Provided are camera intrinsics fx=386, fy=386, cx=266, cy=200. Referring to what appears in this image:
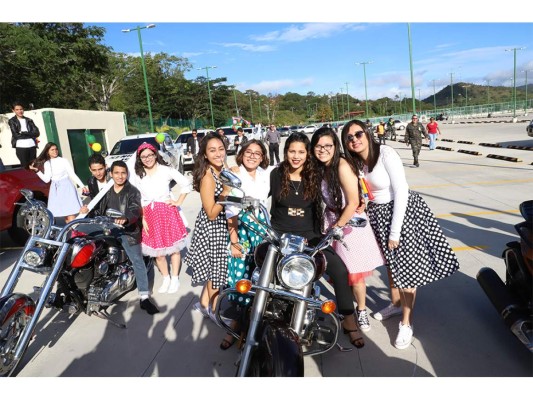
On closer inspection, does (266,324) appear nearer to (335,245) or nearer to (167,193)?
(335,245)

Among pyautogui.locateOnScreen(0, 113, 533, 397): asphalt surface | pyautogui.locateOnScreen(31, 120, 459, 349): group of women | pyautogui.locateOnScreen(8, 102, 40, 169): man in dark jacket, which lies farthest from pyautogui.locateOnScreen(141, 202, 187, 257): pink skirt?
pyautogui.locateOnScreen(8, 102, 40, 169): man in dark jacket

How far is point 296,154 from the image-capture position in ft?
9.27

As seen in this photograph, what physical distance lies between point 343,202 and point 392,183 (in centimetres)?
38

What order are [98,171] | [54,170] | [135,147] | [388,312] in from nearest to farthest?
[388,312], [98,171], [54,170], [135,147]

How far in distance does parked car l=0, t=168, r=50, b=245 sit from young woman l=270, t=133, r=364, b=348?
4394 millimetres

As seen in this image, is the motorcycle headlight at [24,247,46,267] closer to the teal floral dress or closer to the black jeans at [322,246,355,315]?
the teal floral dress

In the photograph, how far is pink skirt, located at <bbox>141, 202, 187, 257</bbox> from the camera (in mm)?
4043

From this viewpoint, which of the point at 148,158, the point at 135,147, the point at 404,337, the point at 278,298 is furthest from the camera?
the point at 135,147

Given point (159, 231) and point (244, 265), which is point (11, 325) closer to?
point (159, 231)

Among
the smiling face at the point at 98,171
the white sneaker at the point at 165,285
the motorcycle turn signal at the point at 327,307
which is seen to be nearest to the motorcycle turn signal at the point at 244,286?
the motorcycle turn signal at the point at 327,307

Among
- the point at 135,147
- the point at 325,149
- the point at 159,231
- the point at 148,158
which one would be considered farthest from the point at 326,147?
the point at 135,147
